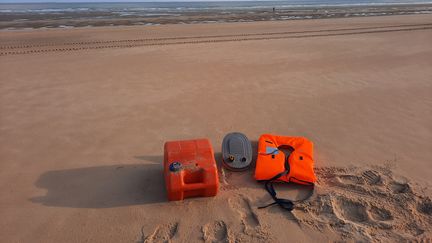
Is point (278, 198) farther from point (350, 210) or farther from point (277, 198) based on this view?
point (350, 210)

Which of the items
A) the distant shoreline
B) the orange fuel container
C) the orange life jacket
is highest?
the distant shoreline

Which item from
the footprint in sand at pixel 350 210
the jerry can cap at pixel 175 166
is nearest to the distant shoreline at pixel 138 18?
the jerry can cap at pixel 175 166

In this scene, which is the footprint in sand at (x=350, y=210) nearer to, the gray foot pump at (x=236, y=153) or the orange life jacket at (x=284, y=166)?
the orange life jacket at (x=284, y=166)

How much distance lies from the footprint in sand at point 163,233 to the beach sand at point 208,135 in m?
0.01

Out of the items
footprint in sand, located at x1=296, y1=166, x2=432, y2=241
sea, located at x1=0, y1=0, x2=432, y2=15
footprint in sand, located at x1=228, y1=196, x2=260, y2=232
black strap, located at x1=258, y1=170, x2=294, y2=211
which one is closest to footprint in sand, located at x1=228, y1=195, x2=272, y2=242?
footprint in sand, located at x1=228, y1=196, x2=260, y2=232

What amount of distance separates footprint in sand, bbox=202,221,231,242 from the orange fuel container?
1.37 feet

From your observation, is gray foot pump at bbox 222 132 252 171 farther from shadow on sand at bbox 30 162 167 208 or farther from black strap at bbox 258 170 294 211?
shadow on sand at bbox 30 162 167 208

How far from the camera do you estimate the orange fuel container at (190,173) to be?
3.62 m

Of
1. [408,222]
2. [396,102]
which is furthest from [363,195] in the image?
[396,102]

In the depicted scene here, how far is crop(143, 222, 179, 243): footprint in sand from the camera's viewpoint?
10.8ft

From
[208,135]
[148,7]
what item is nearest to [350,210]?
[208,135]

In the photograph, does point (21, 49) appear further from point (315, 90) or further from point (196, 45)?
point (315, 90)

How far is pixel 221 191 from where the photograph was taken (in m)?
3.97

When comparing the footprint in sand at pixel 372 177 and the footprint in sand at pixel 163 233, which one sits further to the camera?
the footprint in sand at pixel 372 177
